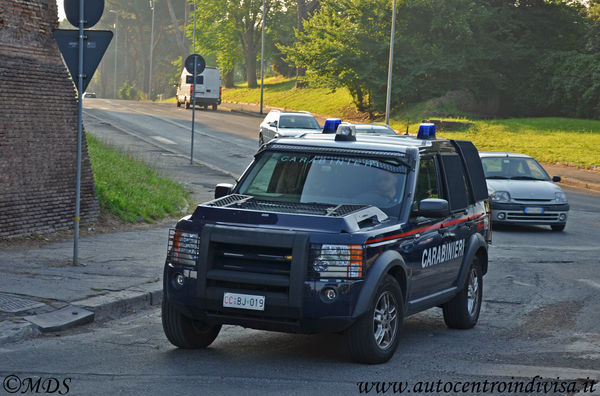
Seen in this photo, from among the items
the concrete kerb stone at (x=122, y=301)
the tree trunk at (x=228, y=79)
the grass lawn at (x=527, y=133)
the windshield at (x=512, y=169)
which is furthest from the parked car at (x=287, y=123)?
the tree trunk at (x=228, y=79)

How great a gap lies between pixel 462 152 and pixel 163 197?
972 cm

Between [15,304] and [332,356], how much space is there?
3.22 metres

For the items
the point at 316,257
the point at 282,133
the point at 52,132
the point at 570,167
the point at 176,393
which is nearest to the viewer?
the point at 176,393

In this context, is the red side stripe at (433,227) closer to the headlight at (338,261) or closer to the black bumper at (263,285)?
the headlight at (338,261)

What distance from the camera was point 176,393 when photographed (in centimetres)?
625

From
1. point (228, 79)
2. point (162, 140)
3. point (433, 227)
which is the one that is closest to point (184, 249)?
point (433, 227)

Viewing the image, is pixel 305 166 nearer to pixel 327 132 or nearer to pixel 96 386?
pixel 327 132

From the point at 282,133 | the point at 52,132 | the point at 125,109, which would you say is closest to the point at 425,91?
the point at 125,109

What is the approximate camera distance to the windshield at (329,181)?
8.10 meters

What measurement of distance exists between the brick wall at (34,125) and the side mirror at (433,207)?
7.04 meters

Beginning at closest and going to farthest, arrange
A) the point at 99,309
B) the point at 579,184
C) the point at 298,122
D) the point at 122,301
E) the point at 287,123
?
the point at 99,309
the point at 122,301
the point at 579,184
the point at 287,123
the point at 298,122

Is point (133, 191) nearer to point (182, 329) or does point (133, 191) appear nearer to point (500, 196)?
point (500, 196)

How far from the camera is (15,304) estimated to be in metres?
8.89

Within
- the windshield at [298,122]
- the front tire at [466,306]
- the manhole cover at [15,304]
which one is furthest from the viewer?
the windshield at [298,122]
